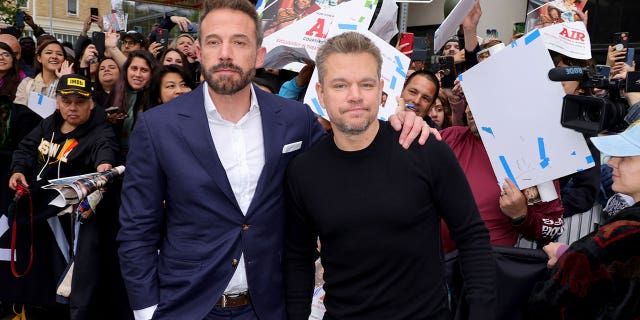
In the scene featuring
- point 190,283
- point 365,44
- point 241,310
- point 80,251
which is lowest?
point 80,251

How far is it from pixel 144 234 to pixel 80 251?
177cm

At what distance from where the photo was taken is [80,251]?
11.7 ft

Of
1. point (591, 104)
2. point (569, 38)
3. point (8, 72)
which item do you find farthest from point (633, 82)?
point (8, 72)

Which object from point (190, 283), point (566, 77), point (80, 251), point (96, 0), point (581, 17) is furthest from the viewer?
point (96, 0)

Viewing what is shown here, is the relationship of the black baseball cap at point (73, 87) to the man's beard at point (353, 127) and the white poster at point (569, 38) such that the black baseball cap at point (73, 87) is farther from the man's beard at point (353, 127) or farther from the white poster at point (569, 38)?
the white poster at point (569, 38)

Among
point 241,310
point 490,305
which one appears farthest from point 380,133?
point 241,310

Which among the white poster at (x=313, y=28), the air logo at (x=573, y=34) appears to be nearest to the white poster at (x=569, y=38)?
the air logo at (x=573, y=34)

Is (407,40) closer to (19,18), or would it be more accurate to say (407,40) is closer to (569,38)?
(569,38)

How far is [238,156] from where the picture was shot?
7.05 ft

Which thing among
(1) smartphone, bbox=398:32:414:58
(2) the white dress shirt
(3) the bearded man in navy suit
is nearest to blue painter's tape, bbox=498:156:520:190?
(3) the bearded man in navy suit

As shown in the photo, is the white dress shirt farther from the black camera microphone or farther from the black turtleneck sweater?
the black camera microphone

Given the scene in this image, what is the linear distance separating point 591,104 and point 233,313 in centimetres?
168

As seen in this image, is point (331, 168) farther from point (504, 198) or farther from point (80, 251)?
point (80, 251)

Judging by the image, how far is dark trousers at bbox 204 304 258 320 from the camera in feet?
6.95
